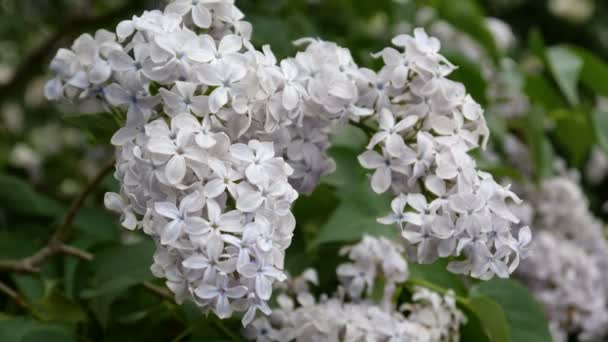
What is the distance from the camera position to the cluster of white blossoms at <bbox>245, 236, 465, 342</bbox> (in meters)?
0.94

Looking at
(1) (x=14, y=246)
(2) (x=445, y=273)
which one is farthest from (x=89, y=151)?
(2) (x=445, y=273)

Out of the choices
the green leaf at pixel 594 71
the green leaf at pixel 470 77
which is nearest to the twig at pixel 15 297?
the green leaf at pixel 470 77

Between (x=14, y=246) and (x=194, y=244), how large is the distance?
2.12 ft

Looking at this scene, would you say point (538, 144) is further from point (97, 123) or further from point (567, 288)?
point (97, 123)

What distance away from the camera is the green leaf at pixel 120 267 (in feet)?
3.30

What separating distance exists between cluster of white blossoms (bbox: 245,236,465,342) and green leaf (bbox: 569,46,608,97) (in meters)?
0.73

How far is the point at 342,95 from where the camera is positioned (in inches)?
33.7

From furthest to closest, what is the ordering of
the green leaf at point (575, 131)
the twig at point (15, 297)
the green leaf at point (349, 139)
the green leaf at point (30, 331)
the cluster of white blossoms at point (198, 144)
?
the green leaf at point (575, 131) → the green leaf at point (349, 139) → the twig at point (15, 297) → the green leaf at point (30, 331) → the cluster of white blossoms at point (198, 144)

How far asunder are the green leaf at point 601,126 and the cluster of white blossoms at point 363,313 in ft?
1.83

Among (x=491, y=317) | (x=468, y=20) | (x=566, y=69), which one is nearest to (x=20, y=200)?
(x=491, y=317)

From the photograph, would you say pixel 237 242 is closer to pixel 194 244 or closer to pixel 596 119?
pixel 194 244

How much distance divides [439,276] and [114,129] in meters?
0.45

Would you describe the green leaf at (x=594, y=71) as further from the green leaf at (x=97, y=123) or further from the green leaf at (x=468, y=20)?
the green leaf at (x=97, y=123)

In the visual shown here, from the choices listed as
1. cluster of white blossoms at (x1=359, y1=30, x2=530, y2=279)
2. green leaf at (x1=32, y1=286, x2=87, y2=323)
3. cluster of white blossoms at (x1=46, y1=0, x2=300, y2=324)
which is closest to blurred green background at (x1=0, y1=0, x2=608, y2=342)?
green leaf at (x1=32, y1=286, x2=87, y2=323)
